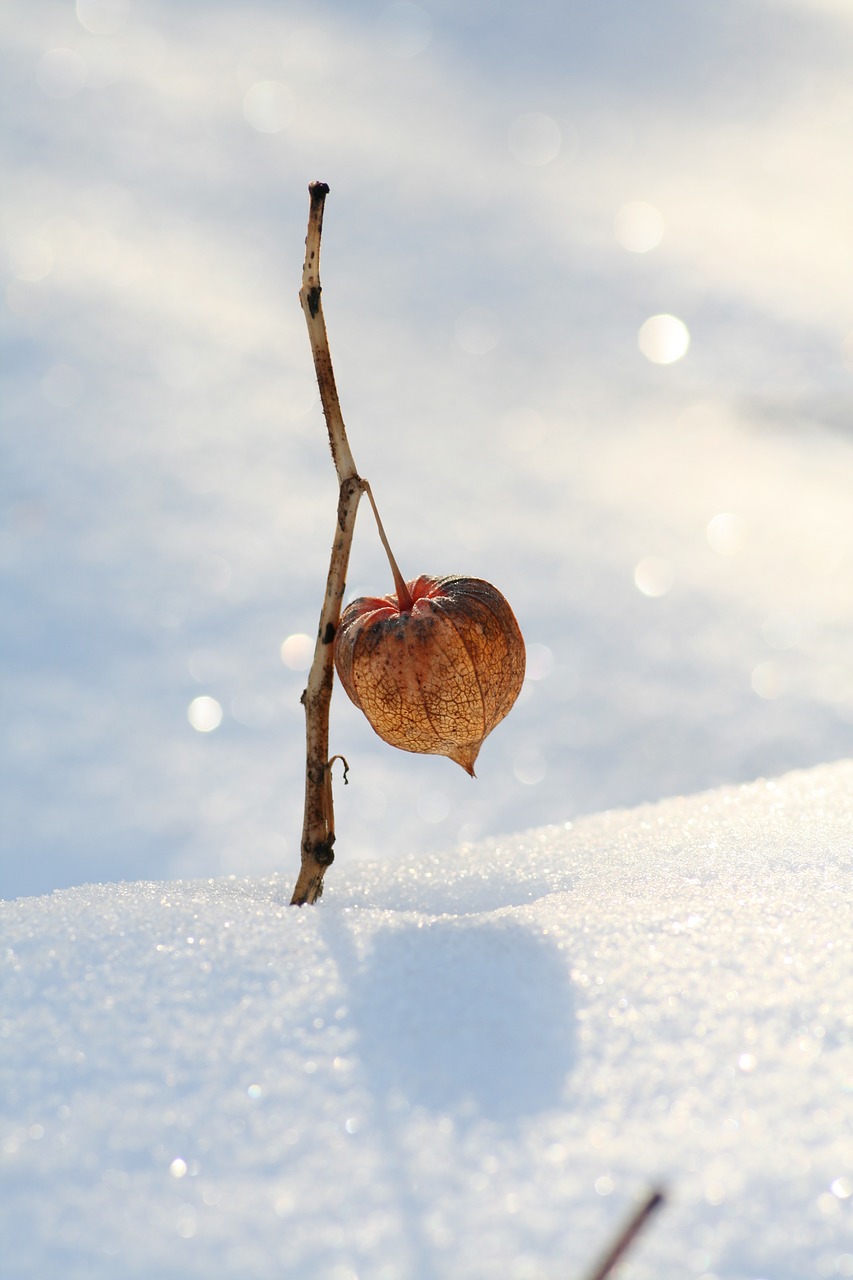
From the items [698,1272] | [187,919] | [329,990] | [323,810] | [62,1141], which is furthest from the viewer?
[323,810]

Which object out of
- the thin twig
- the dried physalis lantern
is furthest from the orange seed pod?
the thin twig

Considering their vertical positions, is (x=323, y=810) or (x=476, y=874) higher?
(x=323, y=810)

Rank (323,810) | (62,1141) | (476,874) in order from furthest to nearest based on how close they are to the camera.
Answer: (476,874) < (323,810) < (62,1141)

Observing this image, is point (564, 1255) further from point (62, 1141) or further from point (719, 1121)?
point (62, 1141)

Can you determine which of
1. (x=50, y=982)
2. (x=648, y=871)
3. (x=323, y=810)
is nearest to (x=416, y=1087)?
(x=50, y=982)

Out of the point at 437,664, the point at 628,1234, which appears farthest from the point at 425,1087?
the point at 437,664

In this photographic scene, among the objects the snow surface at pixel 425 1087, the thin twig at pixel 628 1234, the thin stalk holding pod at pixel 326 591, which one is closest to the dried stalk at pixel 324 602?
the thin stalk holding pod at pixel 326 591

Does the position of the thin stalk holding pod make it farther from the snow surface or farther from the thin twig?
the thin twig
